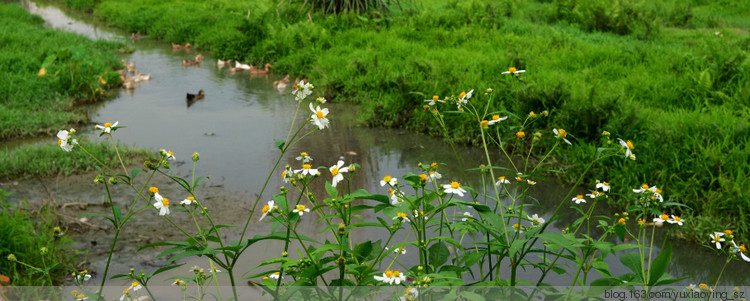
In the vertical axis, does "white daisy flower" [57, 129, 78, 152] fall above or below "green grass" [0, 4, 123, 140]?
above

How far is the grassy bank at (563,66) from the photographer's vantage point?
14.0 ft

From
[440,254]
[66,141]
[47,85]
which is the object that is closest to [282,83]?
[47,85]

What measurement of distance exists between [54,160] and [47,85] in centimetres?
259

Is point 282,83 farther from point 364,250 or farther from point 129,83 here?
point 364,250

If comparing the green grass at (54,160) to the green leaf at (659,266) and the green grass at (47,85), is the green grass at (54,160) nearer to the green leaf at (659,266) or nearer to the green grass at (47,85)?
the green grass at (47,85)

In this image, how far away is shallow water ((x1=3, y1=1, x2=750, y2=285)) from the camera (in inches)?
140

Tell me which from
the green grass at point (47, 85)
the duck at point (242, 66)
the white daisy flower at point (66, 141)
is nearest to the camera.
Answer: the white daisy flower at point (66, 141)

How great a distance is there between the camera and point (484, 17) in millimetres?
8953

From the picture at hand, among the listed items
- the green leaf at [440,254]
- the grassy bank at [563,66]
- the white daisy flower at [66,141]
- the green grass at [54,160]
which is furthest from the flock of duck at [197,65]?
the green leaf at [440,254]

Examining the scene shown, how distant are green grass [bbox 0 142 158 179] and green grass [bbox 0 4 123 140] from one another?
85 centimetres

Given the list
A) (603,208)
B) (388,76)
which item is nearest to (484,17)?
(388,76)

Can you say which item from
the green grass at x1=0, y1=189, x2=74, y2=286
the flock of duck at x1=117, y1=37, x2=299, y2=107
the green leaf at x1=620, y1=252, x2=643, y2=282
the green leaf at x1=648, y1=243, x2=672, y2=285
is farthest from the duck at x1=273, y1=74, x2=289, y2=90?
the green leaf at x1=648, y1=243, x2=672, y2=285

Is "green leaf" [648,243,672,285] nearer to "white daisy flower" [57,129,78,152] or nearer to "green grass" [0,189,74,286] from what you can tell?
"white daisy flower" [57,129,78,152]

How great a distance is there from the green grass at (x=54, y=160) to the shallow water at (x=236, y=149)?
0.14 m
